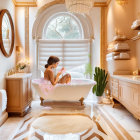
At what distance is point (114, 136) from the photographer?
218cm

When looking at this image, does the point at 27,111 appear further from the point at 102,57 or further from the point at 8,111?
the point at 102,57

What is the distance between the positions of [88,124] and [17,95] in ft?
5.37

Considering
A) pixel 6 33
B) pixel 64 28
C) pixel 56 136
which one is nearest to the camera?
pixel 56 136

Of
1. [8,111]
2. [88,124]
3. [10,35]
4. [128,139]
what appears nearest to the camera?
[128,139]

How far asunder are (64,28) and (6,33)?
2090 millimetres

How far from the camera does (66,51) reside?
15.2ft

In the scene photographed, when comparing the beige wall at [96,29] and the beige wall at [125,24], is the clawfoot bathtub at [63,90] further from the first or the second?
the beige wall at [96,29]

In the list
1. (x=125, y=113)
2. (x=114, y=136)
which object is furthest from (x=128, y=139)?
(x=125, y=113)

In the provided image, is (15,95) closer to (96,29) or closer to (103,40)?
(103,40)

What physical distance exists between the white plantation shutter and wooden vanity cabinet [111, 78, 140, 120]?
5.70 feet

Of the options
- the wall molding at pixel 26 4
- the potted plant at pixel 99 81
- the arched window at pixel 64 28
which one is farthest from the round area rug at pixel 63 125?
the wall molding at pixel 26 4

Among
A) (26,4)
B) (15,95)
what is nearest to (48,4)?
(26,4)

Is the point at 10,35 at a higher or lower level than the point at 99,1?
lower

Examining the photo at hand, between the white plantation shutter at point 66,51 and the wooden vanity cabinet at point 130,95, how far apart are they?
1.74 metres
